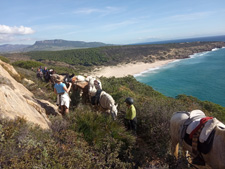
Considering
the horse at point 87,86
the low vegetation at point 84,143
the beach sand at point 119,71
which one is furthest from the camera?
the beach sand at point 119,71

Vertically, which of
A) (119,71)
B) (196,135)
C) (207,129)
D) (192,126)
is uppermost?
(207,129)

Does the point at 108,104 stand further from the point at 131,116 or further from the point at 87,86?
the point at 87,86

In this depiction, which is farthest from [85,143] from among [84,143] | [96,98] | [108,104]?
[96,98]

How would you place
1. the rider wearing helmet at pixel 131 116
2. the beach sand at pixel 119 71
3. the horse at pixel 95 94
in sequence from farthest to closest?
the beach sand at pixel 119 71 → the horse at pixel 95 94 → the rider wearing helmet at pixel 131 116

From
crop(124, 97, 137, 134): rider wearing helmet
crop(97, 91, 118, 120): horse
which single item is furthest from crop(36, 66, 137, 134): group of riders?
crop(97, 91, 118, 120): horse

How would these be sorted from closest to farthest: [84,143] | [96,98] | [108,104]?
[84,143], [108,104], [96,98]

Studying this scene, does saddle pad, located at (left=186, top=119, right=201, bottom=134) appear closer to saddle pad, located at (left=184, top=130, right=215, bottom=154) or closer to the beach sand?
saddle pad, located at (left=184, top=130, right=215, bottom=154)

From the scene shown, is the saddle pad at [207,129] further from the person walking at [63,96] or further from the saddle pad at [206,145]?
the person walking at [63,96]

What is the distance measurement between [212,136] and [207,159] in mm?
524

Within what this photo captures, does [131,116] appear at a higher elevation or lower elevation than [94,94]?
lower

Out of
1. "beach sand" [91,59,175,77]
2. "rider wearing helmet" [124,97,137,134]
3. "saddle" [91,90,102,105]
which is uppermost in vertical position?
"saddle" [91,90,102,105]

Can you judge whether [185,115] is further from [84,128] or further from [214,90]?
[214,90]

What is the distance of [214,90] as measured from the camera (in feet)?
90.6

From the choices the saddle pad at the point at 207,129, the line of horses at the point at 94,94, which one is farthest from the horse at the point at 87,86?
the saddle pad at the point at 207,129
